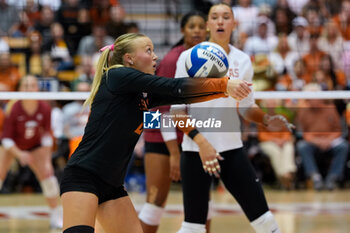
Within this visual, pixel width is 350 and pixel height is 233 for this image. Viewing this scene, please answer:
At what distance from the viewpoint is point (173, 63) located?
17.0 feet

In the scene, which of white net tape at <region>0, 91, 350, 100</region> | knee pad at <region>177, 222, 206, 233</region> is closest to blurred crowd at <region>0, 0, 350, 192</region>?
white net tape at <region>0, 91, 350, 100</region>

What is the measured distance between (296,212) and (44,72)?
4360 mm

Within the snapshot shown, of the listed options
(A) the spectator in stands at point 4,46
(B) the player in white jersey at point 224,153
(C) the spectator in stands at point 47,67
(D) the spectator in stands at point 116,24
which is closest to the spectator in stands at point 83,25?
(D) the spectator in stands at point 116,24

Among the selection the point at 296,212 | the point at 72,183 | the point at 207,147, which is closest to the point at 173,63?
the point at 207,147

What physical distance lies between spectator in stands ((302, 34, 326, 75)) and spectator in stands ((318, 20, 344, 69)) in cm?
19

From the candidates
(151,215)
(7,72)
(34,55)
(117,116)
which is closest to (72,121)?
(7,72)

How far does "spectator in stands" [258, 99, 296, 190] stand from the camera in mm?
10164

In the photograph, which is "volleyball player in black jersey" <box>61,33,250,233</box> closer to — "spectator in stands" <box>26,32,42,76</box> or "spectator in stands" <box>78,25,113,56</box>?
"spectator in stands" <box>26,32,42,76</box>

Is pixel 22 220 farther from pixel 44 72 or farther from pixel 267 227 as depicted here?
pixel 267 227

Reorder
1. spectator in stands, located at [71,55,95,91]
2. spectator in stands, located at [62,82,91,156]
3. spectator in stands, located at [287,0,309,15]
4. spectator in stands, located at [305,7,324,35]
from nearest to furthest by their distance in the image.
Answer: spectator in stands, located at [62,82,91,156] → spectator in stands, located at [71,55,95,91] → spectator in stands, located at [305,7,324,35] → spectator in stands, located at [287,0,309,15]

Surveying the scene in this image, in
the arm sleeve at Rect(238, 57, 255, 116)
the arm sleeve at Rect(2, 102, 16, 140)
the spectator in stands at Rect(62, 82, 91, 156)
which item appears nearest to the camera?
the arm sleeve at Rect(238, 57, 255, 116)

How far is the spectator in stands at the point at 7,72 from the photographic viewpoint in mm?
10187

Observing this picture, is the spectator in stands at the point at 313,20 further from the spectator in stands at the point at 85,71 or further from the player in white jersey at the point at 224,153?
the player in white jersey at the point at 224,153

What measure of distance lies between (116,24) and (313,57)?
327 centimetres
